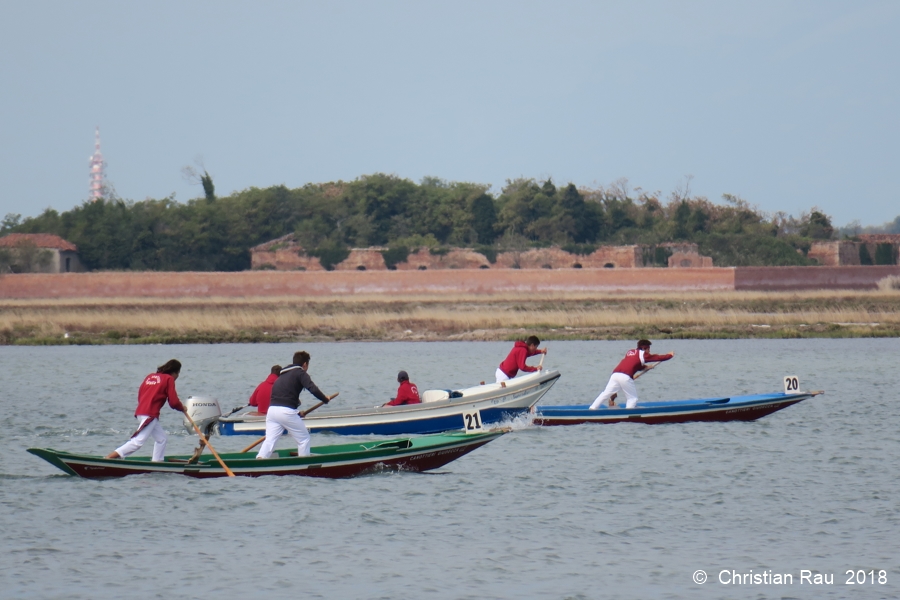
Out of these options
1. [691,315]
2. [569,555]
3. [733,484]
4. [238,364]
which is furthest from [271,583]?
[691,315]

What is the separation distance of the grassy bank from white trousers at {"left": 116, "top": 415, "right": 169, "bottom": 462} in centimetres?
2952

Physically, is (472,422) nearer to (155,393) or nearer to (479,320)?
(155,393)

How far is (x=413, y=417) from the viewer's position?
1911cm

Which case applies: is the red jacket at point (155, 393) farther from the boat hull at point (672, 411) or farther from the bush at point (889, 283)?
the bush at point (889, 283)

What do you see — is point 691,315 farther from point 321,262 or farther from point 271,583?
point 271,583

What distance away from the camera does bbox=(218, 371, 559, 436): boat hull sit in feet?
62.1

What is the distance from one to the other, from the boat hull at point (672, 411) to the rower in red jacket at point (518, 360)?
804 millimetres

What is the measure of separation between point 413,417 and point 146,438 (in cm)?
538

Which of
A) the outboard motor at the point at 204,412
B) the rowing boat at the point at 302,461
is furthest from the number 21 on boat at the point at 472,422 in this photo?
the outboard motor at the point at 204,412

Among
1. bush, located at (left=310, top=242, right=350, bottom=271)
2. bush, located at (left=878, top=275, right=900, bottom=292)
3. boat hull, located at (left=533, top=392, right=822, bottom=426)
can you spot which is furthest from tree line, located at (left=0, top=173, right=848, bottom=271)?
boat hull, located at (left=533, top=392, right=822, bottom=426)

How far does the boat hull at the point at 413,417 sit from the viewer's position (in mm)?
18938

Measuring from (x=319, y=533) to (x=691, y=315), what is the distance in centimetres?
3745

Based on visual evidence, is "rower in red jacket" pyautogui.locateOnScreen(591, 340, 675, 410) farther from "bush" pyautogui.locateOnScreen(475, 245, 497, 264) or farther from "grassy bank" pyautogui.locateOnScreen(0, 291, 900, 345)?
"bush" pyautogui.locateOnScreen(475, 245, 497, 264)

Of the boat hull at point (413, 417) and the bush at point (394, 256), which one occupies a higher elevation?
the bush at point (394, 256)
